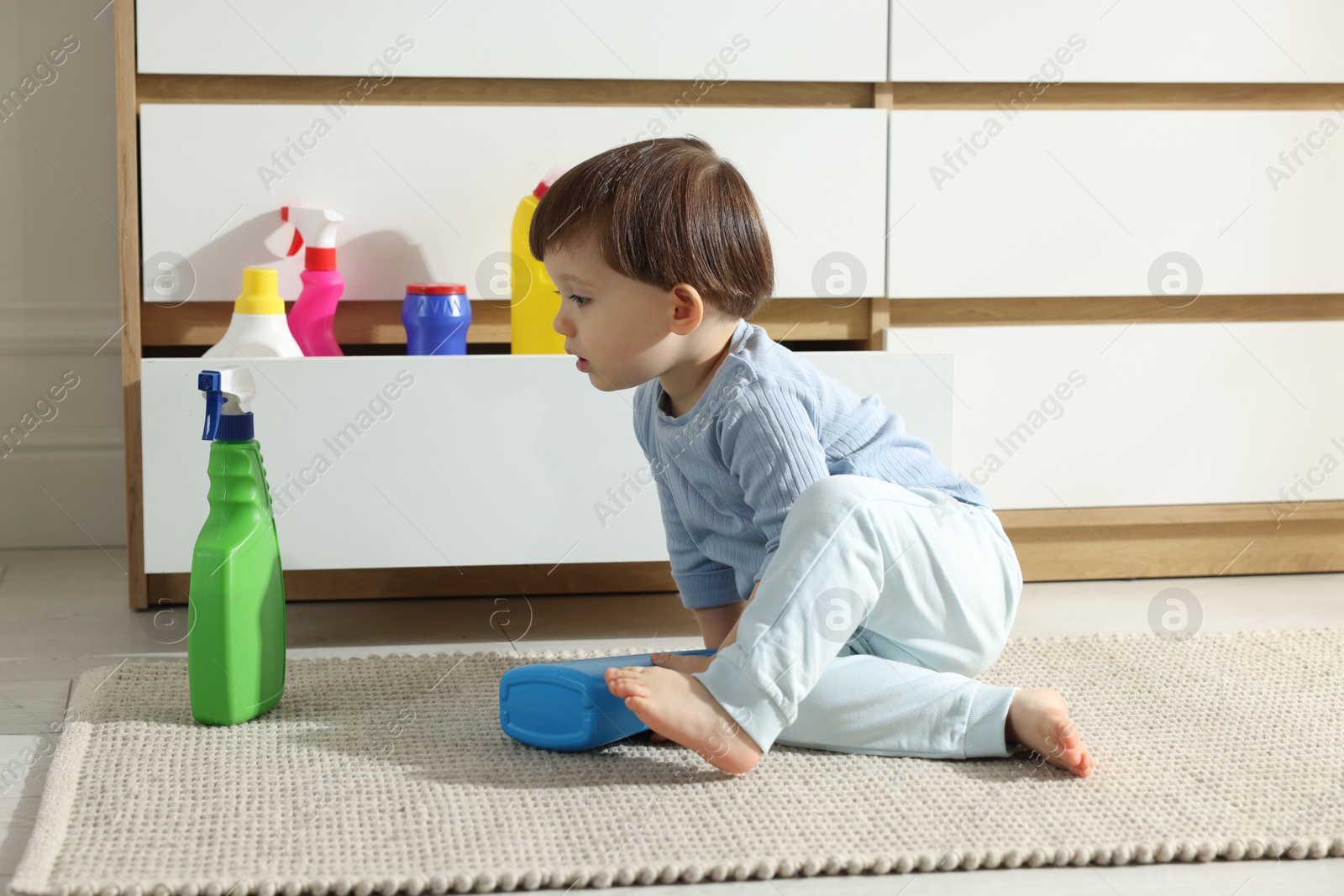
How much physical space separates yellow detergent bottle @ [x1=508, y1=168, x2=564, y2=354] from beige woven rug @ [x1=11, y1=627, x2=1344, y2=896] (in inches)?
15.7

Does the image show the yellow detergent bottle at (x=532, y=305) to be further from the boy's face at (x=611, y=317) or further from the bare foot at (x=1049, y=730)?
the bare foot at (x=1049, y=730)

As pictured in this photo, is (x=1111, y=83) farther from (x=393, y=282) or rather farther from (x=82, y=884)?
(x=82, y=884)

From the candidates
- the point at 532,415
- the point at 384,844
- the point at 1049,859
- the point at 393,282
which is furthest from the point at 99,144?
the point at 1049,859

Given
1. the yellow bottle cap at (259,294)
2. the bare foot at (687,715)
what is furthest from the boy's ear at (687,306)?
the yellow bottle cap at (259,294)

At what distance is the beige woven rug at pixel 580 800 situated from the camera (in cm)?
70

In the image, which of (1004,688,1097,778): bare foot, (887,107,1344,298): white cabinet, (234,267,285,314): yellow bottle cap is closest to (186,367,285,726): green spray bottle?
(234,267,285,314): yellow bottle cap

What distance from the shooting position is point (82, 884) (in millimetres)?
656

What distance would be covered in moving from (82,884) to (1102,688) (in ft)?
2.54

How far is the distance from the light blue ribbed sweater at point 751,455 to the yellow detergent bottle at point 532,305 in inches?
8.6

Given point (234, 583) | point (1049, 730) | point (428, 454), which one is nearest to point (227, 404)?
point (234, 583)

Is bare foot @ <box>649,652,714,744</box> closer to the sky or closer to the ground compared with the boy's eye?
closer to the ground

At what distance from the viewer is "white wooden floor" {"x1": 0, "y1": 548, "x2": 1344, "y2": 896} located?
39.9 inches

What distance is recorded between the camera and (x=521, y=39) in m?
1.23

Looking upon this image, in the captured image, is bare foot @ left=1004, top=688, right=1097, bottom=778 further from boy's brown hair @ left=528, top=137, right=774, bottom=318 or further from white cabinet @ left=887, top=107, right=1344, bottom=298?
white cabinet @ left=887, top=107, right=1344, bottom=298
